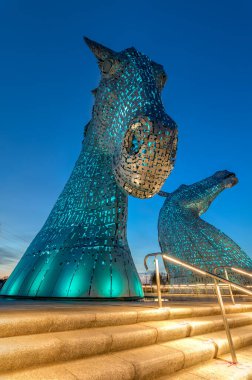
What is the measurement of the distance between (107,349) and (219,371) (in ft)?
3.29

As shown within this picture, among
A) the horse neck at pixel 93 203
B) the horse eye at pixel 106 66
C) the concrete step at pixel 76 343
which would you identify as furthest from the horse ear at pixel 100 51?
the concrete step at pixel 76 343

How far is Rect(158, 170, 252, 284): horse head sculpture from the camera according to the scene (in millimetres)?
11133

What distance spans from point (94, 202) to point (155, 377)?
4.02 m

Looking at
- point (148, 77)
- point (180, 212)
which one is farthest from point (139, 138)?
point (180, 212)

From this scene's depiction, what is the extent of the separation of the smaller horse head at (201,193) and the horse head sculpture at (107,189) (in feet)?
26.2

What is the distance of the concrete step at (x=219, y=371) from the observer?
73.9 inches

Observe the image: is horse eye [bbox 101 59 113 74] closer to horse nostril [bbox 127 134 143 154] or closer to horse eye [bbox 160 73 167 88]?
horse eye [bbox 160 73 167 88]

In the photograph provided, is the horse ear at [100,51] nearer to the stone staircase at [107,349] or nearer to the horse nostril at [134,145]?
the horse nostril at [134,145]

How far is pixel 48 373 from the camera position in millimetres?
1470

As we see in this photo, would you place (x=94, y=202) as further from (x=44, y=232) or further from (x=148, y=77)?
(x=148, y=77)

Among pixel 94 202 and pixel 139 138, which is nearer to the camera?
pixel 139 138

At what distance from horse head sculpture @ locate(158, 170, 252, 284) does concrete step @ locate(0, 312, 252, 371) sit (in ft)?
30.4

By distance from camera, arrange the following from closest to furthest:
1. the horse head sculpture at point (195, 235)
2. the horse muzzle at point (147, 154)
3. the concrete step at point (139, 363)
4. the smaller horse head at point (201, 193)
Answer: the concrete step at point (139, 363) < the horse muzzle at point (147, 154) < the horse head sculpture at point (195, 235) < the smaller horse head at point (201, 193)

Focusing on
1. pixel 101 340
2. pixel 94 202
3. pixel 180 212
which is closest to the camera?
pixel 101 340
